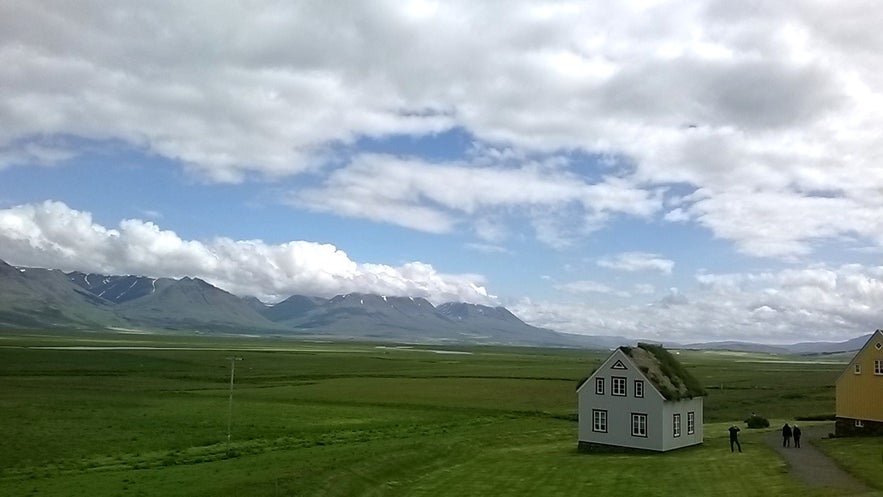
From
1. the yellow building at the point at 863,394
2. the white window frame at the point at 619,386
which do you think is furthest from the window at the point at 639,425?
the yellow building at the point at 863,394

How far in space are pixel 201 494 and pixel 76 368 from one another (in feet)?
362

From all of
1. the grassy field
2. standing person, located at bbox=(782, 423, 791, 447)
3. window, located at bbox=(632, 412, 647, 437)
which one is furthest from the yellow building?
window, located at bbox=(632, 412, 647, 437)

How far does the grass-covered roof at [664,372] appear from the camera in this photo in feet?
173

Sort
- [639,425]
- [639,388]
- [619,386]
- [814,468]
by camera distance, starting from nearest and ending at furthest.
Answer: [814,468], [639,425], [639,388], [619,386]

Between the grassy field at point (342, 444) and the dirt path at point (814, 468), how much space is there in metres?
1.05

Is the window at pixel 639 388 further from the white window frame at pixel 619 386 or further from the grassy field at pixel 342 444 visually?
the grassy field at pixel 342 444

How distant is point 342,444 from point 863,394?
3842cm

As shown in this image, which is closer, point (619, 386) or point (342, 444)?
point (342, 444)

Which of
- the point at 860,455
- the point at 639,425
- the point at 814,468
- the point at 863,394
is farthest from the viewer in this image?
the point at 863,394

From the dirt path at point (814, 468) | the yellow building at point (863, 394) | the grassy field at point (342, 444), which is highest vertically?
the yellow building at point (863, 394)

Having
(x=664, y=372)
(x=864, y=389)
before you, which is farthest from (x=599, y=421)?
(x=864, y=389)

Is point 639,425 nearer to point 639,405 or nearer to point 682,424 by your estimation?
point 639,405

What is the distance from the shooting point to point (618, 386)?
5462cm

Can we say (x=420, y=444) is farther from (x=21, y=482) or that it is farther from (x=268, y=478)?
(x=21, y=482)
